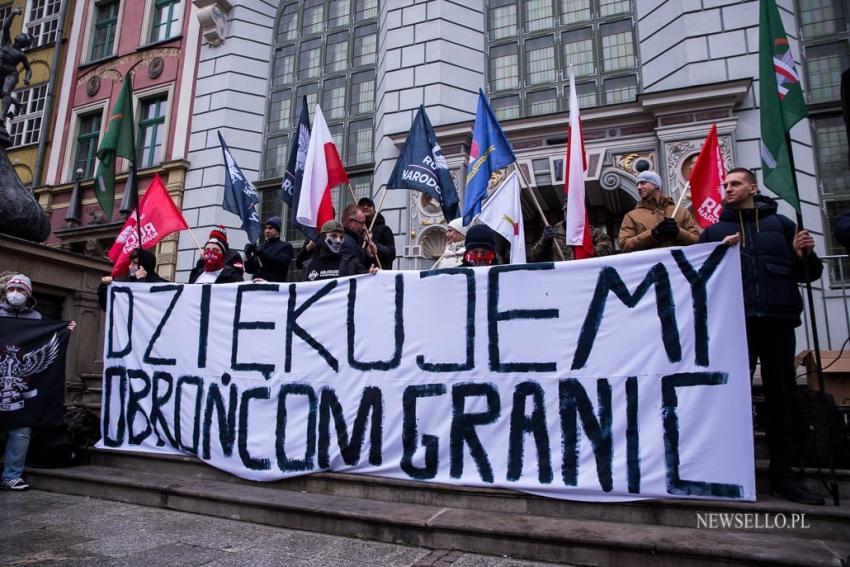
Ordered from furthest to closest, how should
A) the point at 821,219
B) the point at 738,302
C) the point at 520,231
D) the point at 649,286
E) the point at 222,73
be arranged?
the point at 222,73, the point at 821,219, the point at 520,231, the point at 649,286, the point at 738,302

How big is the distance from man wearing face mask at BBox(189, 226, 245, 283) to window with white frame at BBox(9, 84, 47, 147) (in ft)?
44.6

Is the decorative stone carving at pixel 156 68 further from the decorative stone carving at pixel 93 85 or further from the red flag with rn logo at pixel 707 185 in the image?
the red flag with rn logo at pixel 707 185

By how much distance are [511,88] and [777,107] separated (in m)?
6.77

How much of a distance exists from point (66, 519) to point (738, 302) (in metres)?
4.92

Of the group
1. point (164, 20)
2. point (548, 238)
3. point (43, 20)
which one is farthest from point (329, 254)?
point (43, 20)

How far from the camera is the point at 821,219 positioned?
8.15m

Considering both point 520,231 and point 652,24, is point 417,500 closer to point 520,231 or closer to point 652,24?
point 520,231

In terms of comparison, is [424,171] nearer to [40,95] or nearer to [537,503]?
[537,503]

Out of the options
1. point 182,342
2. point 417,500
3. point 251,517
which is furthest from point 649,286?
point 182,342

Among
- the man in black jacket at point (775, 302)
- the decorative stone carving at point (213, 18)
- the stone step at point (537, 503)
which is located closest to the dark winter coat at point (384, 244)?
the stone step at point (537, 503)

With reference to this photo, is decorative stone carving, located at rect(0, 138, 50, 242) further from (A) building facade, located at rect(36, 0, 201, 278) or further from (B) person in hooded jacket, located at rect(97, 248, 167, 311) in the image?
(A) building facade, located at rect(36, 0, 201, 278)

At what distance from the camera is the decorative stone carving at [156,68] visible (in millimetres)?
14484

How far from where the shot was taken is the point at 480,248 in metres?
5.29

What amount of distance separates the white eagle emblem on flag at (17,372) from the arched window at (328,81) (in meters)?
7.06
